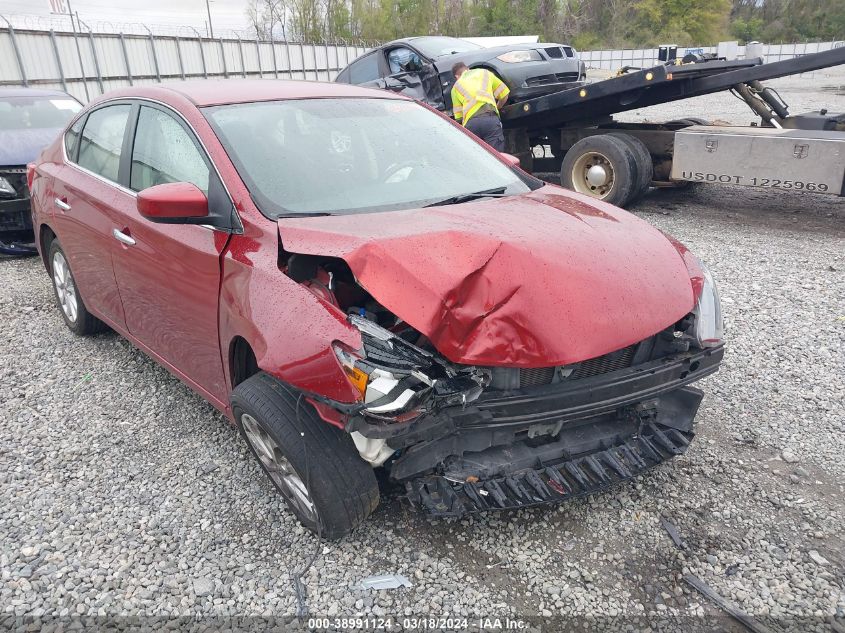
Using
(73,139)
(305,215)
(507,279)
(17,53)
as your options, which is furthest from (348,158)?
(17,53)

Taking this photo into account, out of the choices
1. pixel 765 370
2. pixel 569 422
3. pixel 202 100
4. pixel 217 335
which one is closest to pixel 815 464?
pixel 765 370

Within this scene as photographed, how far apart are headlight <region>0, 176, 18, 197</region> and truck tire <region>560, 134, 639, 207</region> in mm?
6271

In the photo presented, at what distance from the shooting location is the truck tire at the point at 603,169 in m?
7.74

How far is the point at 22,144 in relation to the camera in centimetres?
701

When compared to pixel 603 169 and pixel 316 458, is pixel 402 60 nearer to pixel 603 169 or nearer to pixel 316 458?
pixel 603 169

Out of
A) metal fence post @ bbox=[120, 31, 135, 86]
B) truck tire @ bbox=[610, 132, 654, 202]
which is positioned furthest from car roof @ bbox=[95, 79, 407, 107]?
metal fence post @ bbox=[120, 31, 135, 86]

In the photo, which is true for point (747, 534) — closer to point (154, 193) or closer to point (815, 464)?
point (815, 464)

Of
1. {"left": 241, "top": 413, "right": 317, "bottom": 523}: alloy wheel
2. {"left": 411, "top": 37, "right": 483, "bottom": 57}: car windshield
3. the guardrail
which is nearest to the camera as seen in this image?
{"left": 241, "top": 413, "right": 317, "bottom": 523}: alloy wheel

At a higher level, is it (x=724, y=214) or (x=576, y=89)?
(x=576, y=89)

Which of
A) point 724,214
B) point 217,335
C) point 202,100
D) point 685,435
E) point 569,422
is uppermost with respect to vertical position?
point 202,100

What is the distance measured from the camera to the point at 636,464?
2727mm

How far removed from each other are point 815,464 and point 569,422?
1441 millimetres

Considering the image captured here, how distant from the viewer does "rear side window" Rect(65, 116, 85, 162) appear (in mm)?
4282

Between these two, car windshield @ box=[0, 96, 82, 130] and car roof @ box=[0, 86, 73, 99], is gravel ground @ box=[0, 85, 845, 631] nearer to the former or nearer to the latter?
car windshield @ box=[0, 96, 82, 130]
